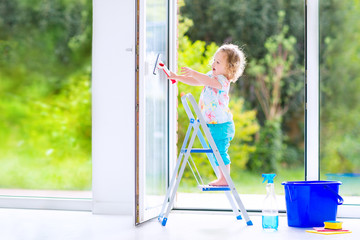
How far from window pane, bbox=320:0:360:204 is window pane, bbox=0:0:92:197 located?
7.41 ft

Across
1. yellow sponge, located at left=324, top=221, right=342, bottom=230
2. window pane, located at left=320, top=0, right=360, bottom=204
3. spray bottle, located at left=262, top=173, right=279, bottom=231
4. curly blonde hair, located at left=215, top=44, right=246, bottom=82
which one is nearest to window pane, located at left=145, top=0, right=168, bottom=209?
curly blonde hair, located at left=215, top=44, right=246, bottom=82

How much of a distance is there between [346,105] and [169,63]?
1.77m

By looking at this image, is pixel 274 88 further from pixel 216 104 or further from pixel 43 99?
pixel 216 104

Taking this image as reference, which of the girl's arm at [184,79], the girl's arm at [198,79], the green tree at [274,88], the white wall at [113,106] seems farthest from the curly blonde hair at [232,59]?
the green tree at [274,88]

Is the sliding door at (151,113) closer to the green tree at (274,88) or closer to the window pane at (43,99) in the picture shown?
the window pane at (43,99)

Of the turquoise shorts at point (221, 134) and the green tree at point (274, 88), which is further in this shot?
the green tree at point (274, 88)

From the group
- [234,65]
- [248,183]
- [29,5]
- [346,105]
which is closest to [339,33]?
[346,105]

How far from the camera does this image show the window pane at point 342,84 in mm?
4316

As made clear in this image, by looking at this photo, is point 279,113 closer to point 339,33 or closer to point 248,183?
point 248,183

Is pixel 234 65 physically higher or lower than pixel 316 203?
higher

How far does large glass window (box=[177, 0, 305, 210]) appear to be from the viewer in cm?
682

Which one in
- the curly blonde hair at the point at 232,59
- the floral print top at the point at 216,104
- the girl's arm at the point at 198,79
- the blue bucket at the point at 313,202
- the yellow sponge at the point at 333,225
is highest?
the curly blonde hair at the point at 232,59

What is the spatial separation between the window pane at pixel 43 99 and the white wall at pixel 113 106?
37.3 inches

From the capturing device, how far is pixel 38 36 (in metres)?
5.32
